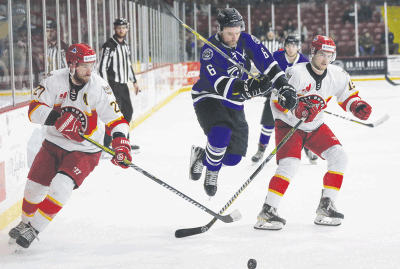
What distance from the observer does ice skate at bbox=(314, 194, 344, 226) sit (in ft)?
9.61

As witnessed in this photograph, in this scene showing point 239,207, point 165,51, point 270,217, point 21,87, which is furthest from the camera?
point 165,51

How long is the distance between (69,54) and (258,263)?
126 cm

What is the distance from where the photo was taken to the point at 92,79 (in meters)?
2.71

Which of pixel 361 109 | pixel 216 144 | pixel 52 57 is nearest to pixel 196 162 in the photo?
pixel 216 144

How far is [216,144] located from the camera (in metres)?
3.31

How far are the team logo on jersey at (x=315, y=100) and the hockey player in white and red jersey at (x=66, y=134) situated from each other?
96 centimetres

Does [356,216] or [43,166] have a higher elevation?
[43,166]

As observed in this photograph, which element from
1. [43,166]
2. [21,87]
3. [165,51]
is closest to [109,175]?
[21,87]

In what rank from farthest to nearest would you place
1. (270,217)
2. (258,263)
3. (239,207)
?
1. (239,207)
2. (270,217)
3. (258,263)

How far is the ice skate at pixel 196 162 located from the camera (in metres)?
3.64

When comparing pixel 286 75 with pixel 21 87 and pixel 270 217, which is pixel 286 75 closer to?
pixel 270 217

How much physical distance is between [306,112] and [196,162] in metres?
1.00

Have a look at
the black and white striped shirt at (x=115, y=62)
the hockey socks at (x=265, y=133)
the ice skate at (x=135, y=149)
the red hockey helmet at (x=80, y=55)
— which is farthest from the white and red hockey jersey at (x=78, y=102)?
the black and white striped shirt at (x=115, y=62)

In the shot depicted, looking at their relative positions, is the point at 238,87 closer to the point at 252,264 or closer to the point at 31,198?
the point at 252,264
